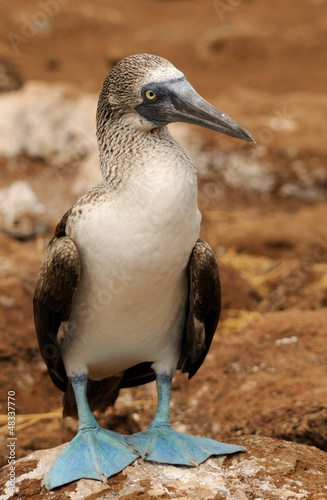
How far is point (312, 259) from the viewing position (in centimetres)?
723

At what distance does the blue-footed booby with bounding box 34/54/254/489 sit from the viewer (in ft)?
9.45

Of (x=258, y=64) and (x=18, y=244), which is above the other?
(x=258, y=64)

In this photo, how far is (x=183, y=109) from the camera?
3.00 meters

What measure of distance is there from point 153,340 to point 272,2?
52.9ft

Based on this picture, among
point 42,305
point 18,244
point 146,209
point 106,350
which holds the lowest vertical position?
point 106,350

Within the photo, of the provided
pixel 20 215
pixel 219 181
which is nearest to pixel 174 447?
pixel 20 215

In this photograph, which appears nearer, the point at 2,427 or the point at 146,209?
the point at 146,209

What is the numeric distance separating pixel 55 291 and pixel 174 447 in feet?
3.09

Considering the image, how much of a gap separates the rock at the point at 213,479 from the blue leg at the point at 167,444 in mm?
39

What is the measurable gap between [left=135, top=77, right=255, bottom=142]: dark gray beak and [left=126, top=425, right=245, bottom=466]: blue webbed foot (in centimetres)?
148

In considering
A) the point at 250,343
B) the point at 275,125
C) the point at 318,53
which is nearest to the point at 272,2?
the point at 318,53

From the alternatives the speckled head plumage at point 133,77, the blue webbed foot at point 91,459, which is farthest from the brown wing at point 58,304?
the speckled head plumage at point 133,77

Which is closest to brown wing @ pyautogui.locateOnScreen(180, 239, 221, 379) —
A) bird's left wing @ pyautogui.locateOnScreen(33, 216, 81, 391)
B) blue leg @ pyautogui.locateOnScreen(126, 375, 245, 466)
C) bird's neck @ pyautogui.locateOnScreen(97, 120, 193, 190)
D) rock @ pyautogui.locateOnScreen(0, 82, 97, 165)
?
blue leg @ pyautogui.locateOnScreen(126, 375, 245, 466)

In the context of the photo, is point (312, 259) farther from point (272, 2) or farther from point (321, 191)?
point (272, 2)
